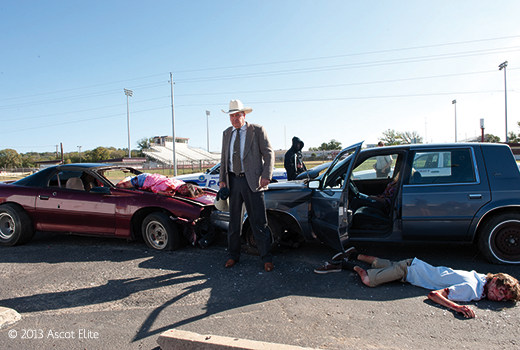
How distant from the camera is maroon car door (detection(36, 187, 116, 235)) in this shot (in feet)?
17.0

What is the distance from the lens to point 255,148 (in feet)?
13.6

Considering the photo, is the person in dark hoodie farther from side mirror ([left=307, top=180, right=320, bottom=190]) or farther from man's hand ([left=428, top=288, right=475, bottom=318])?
man's hand ([left=428, top=288, right=475, bottom=318])

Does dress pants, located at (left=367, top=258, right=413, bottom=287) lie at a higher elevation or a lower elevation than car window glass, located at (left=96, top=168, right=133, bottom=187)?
lower

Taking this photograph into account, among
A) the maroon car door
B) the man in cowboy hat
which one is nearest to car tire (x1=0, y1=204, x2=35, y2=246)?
the maroon car door

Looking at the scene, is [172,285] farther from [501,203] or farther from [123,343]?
[501,203]

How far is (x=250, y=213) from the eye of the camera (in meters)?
4.19

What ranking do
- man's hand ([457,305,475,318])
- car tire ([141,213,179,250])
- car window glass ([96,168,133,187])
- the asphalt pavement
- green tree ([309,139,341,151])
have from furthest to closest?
1. green tree ([309,139,341,151])
2. car window glass ([96,168,133,187])
3. car tire ([141,213,179,250])
4. man's hand ([457,305,475,318])
5. the asphalt pavement

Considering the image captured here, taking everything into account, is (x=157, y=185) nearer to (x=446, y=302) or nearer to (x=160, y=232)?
(x=160, y=232)

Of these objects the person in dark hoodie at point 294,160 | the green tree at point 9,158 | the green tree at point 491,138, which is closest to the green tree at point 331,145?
the green tree at point 491,138

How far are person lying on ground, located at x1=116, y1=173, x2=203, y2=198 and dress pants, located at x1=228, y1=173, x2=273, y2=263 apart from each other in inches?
56.7

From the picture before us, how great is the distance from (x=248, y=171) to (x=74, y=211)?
124 inches

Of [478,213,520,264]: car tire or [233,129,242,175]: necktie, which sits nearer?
[478,213,520,264]: car tire

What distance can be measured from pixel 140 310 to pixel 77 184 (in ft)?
10.5

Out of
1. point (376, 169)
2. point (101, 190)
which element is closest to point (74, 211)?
point (101, 190)
